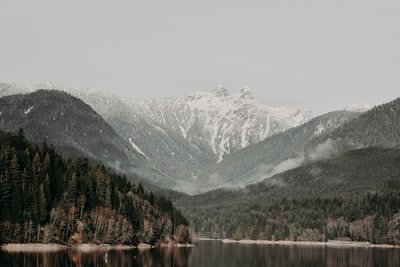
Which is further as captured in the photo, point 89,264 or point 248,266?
point 248,266

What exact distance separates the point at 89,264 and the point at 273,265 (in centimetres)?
5704

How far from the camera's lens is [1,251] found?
196 meters

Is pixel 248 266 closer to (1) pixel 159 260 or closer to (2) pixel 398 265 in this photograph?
(1) pixel 159 260

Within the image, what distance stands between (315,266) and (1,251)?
8562 centimetres

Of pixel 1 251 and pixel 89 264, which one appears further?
pixel 1 251

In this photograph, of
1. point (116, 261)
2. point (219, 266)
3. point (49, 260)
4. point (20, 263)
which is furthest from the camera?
point (219, 266)

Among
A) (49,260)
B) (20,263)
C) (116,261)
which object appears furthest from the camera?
(116,261)

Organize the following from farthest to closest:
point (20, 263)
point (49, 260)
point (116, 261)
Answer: point (116, 261) < point (49, 260) < point (20, 263)

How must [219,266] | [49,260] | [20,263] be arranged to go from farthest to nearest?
[219,266] < [49,260] < [20,263]

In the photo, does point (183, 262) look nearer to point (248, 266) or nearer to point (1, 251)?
point (248, 266)

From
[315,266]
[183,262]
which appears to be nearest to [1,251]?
[183,262]

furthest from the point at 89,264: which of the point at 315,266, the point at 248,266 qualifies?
the point at 315,266

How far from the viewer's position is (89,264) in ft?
541

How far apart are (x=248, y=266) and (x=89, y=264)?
49.3 m
